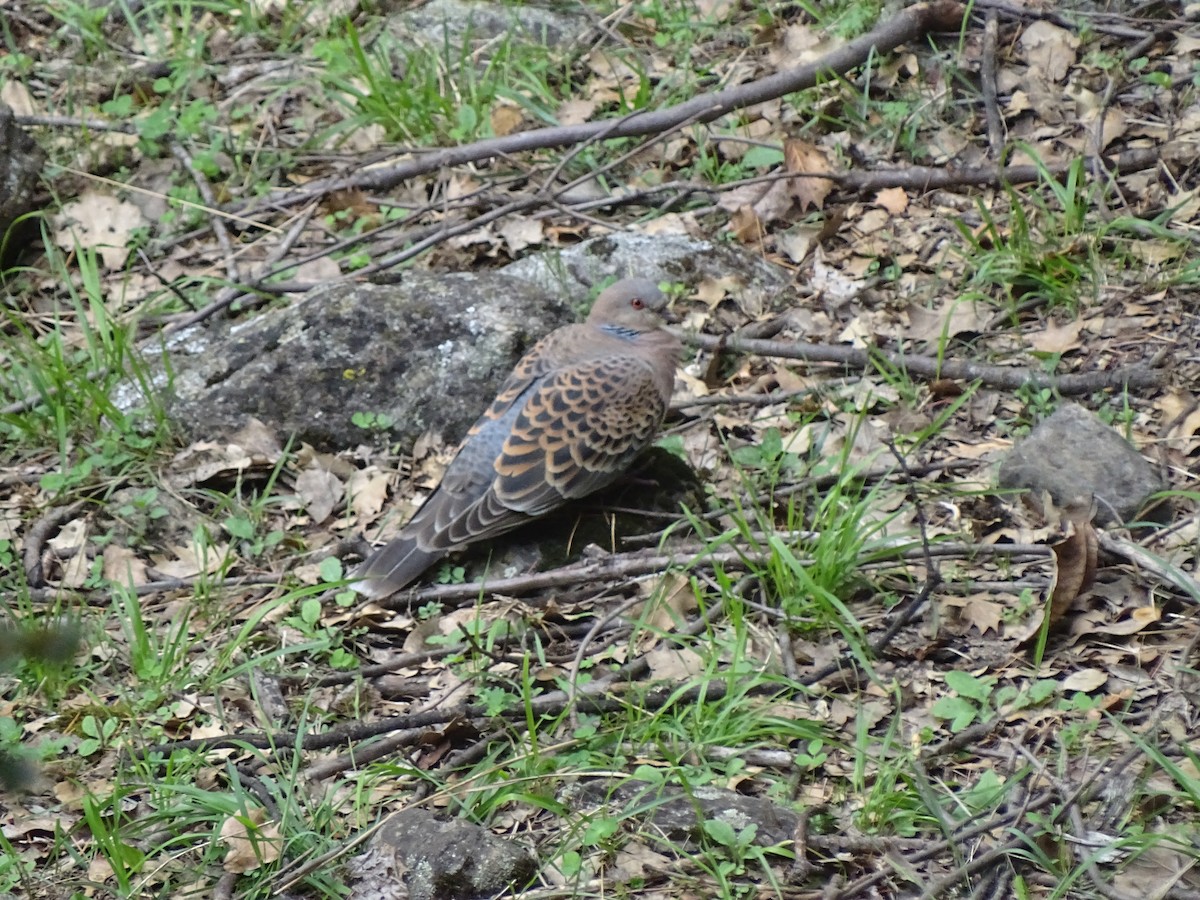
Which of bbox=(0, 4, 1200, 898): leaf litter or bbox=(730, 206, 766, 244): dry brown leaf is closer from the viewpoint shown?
bbox=(0, 4, 1200, 898): leaf litter

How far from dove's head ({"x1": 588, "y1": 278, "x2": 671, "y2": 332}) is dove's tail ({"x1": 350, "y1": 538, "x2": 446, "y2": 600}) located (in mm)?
1092

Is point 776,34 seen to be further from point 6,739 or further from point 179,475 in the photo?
point 6,739

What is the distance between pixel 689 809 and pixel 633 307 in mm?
2122

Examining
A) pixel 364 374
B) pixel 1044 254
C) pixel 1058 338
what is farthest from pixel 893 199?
pixel 364 374

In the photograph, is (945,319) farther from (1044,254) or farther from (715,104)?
(715,104)

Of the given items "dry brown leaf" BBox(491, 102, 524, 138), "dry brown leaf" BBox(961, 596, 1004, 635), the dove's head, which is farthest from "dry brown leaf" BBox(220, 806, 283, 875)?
"dry brown leaf" BBox(491, 102, 524, 138)

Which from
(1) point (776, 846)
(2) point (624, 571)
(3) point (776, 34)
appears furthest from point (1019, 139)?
(1) point (776, 846)

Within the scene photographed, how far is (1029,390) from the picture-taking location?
438 cm

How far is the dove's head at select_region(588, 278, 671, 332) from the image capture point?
15.0ft

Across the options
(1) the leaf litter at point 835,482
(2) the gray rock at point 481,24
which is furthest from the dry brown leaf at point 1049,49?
(2) the gray rock at point 481,24

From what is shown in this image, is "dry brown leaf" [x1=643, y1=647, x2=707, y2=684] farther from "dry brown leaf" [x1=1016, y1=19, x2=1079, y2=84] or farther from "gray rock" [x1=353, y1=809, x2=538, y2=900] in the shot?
"dry brown leaf" [x1=1016, y1=19, x2=1079, y2=84]

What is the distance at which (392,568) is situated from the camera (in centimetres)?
411

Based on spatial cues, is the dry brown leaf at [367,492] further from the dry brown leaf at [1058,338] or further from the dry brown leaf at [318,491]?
the dry brown leaf at [1058,338]

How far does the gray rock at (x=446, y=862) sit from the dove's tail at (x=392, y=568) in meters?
1.27
